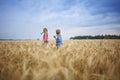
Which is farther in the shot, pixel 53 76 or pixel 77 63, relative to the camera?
pixel 77 63

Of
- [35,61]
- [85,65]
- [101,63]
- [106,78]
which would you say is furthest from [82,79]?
[35,61]

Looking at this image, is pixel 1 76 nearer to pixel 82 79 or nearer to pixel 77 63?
pixel 82 79

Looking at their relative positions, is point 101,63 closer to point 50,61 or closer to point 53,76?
point 50,61

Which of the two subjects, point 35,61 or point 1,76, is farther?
point 35,61

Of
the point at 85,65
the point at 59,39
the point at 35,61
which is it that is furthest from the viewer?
the point at 59,39

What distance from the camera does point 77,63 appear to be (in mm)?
1883

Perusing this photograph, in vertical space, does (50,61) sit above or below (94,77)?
above

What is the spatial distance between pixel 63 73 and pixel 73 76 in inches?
6.3

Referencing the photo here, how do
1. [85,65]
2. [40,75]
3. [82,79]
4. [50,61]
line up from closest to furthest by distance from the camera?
[40,75]
[82,79]
[50,61]
[85,65]

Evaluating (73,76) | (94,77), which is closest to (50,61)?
(73,76)

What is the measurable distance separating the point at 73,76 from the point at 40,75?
0.32 m

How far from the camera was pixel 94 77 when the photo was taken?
1366 mm

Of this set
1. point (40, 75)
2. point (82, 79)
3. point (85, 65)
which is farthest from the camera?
point (85, 65)

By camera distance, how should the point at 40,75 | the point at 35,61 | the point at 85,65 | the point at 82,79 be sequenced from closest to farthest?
the point at 40,75
the point at 82,79
the point at 85,65
the point at 35,61
